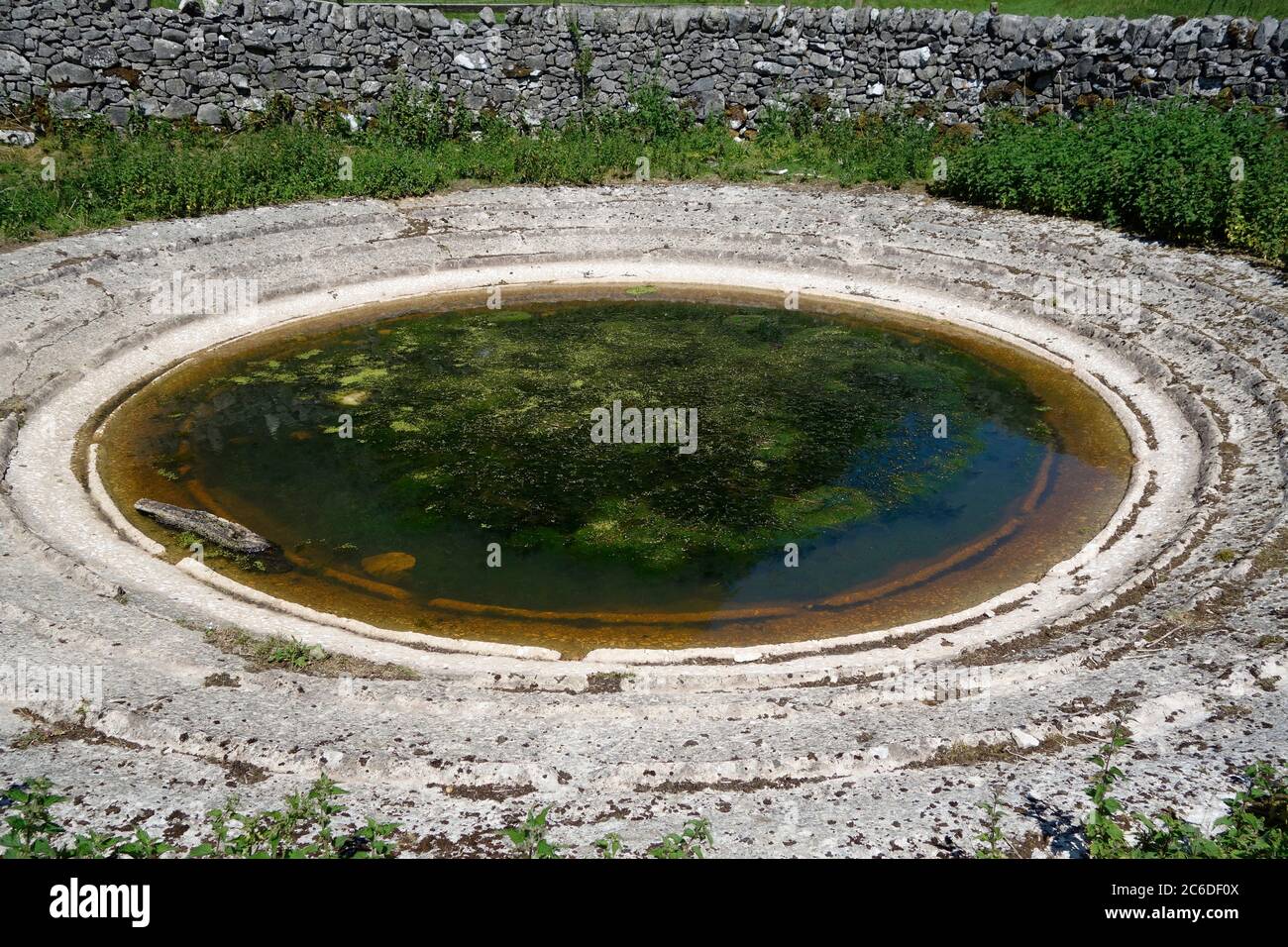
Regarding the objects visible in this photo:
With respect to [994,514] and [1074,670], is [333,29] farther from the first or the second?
[1074,670]

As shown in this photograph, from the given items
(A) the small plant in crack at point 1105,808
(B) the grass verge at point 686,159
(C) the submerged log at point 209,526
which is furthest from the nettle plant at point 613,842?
(B) the grass verge at point 686,159

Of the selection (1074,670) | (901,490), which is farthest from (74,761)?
(901,490)

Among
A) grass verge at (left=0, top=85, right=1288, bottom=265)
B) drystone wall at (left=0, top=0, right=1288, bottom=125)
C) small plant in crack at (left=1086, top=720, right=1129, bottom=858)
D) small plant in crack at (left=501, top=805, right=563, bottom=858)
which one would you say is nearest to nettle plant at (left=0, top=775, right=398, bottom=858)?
small plant in crack at (left=501, top=805, right=563, bottom=858)

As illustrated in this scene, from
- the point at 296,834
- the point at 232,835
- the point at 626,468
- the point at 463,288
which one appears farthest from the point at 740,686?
the point at 463,288

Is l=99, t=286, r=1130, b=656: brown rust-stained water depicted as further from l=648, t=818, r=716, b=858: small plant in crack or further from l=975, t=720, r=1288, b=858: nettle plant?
l=975, t=720, r=1288, b=858: nettle plant

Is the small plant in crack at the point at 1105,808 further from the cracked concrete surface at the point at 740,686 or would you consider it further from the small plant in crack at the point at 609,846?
the small plant in crack at the point at 609,846

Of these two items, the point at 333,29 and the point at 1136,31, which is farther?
the point at 333,29
